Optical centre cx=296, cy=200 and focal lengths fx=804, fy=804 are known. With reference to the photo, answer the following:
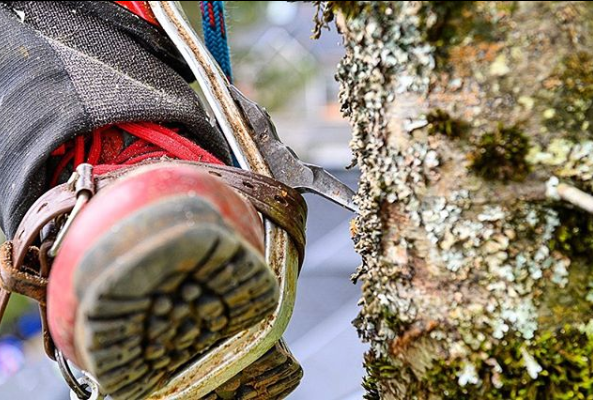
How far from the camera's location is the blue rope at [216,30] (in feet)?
4.11

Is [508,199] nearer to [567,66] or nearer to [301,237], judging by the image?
[567,66]

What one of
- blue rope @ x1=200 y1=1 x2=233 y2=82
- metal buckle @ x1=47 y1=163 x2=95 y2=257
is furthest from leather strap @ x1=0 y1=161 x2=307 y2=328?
blue rope @ x1=200 y1=1 x2=233 y2=82

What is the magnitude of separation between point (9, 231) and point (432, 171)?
0.60 m

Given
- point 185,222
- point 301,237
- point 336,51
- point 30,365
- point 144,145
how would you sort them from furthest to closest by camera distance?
point 336,51
point 30,365
point 144,145
point 301,237
point 185,222

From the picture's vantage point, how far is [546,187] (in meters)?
0.59

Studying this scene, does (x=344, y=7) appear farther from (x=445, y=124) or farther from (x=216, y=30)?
(x=216, y=30)

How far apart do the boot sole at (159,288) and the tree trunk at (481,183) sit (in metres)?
0.14

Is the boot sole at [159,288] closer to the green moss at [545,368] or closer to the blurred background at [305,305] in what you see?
the green moss at [545,368]

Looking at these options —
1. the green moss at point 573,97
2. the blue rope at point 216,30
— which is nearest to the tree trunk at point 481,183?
the green moss at point 573,97

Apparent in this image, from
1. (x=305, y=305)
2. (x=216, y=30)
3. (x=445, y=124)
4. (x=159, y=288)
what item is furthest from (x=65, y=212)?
(x=305, y=305)

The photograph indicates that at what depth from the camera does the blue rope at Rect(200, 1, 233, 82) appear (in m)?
1.25

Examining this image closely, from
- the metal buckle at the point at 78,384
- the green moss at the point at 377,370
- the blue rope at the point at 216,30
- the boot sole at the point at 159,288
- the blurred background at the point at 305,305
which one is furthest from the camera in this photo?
the blurred background at the point at 305,305

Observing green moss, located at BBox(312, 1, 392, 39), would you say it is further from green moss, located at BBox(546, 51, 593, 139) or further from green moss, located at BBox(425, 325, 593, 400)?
green moss, located at BBox(425, 325, 593, 400)

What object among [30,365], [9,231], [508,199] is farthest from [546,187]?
[30,365]
